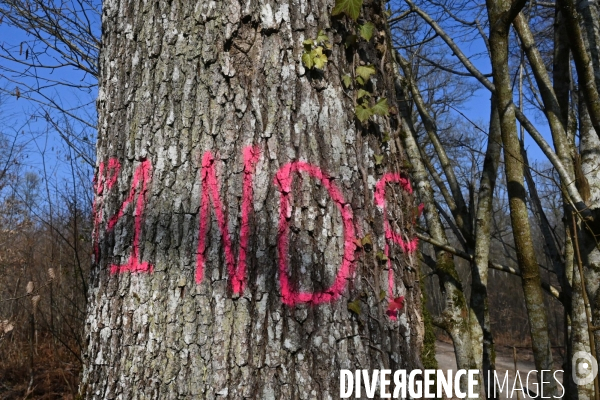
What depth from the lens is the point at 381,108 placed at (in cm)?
137

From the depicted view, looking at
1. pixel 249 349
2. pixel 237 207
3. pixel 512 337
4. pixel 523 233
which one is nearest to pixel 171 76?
pixel 237 207

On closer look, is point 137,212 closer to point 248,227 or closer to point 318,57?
point 248,227

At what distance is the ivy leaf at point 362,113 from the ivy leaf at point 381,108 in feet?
0.12

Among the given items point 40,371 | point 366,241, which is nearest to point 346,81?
point 366,241

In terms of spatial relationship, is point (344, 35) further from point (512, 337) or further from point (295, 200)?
point (512, 337)

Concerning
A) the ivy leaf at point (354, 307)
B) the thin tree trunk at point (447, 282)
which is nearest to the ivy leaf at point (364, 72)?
the ivy leaf at point (354, 307)

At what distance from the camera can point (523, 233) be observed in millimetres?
2439

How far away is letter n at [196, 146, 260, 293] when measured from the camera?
1186mm

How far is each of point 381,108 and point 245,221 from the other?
1.71 ft

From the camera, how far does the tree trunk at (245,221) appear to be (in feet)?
3.81

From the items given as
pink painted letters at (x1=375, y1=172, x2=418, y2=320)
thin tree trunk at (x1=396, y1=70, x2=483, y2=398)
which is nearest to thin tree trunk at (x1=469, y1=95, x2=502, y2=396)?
thin tree trunk at (x1=396, y1=70, x2=483, y2=398)

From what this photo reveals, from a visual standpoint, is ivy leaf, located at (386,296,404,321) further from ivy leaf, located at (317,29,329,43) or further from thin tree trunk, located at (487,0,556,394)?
thin tree trunk, located at (487,0,556,394)

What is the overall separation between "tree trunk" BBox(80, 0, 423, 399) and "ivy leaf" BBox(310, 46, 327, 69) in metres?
0.02

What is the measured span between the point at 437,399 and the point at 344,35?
1202 millimetres
